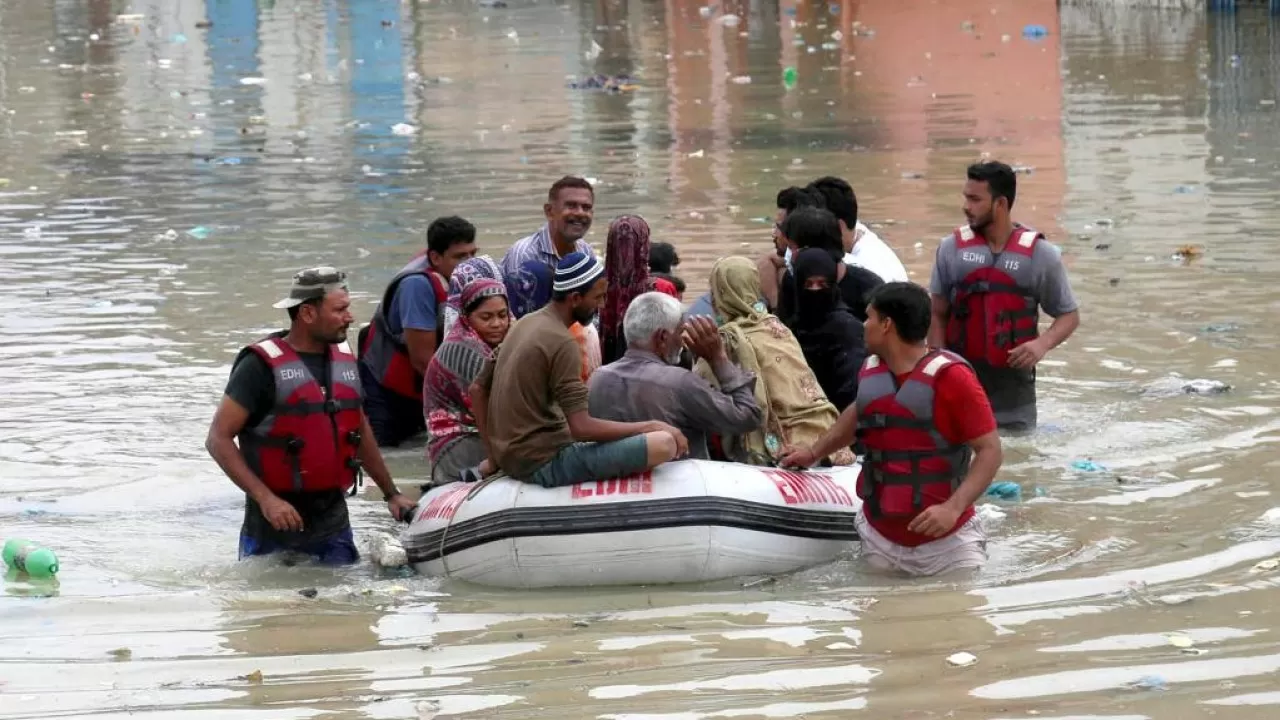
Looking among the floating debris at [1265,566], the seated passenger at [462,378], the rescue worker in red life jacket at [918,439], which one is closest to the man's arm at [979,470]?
the rescue worker in red life jacket at [918,439]

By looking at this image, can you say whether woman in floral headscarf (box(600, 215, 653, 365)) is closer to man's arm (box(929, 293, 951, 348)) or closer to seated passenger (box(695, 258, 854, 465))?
seated passenger (box(695, 258, 854, 465))

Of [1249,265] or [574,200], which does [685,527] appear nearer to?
[574,200]

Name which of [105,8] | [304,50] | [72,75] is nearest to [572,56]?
[304,50]

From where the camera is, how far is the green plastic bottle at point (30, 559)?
22.1ft

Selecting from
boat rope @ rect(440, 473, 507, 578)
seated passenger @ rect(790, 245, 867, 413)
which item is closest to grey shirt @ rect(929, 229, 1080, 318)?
seated passenger @ rect(790, 245, 867, 413)

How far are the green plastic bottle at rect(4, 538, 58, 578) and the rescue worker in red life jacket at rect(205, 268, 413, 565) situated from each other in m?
0.73

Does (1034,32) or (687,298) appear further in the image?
(1034,32)

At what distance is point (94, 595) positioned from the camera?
21.5 ft

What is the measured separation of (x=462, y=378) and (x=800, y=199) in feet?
6.12

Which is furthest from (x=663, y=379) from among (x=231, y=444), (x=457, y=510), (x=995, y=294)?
(x=995, y=294)

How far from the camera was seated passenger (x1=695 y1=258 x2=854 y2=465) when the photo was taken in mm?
7004

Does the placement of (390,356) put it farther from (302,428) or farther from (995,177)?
(995,177)

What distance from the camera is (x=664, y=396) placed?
659cm

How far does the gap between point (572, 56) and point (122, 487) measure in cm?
1922
